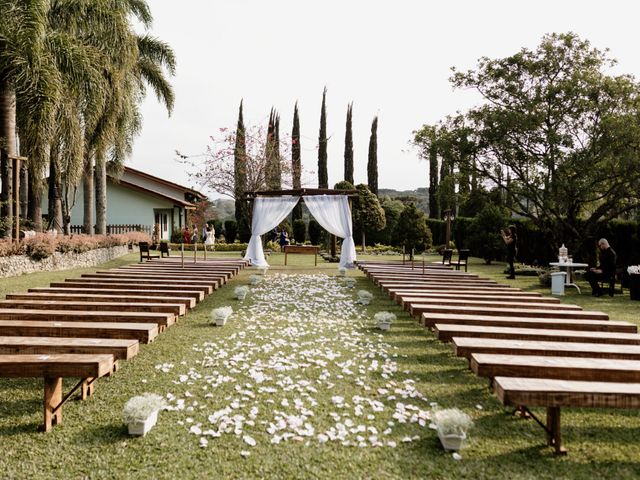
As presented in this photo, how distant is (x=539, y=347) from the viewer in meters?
3.93

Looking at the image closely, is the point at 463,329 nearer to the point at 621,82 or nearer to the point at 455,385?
the point at 455,385

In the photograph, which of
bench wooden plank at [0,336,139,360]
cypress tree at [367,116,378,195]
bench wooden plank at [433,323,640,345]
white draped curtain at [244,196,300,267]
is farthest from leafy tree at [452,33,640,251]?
cypress tree at [367,116,378,195]

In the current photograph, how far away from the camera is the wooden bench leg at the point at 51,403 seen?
10.3 ft

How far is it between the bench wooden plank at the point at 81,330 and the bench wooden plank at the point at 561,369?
9.10ft

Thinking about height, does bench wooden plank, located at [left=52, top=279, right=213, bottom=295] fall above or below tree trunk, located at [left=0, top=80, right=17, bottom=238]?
below

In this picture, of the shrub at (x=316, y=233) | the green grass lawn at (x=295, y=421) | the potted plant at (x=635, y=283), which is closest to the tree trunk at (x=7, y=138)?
the green grass lawn at (x=295, y=421)

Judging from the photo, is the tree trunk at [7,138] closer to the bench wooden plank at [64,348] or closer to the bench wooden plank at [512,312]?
the bench wooden plank at [64,348]

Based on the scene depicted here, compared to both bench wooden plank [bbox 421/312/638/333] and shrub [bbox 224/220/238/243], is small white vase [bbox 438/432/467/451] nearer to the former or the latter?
bench wooden plank [bbox 421/312/638/333]

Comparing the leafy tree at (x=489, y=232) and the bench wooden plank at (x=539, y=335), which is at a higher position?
the leafy tree at (x=489, y=232)

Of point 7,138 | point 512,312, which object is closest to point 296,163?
point 7,138

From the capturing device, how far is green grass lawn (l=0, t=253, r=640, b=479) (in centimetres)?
276

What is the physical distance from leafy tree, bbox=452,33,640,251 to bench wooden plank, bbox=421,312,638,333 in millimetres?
8829

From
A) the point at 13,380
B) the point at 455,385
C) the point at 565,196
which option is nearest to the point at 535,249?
the point at 565,196

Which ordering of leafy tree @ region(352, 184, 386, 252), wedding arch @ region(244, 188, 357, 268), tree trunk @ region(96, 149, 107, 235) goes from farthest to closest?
leafy tree @ region(352, 184, 386, 252), tree trunk @ region(96, 149, 107, 235), wedding arch @ region(244, 188, 357, 268)
